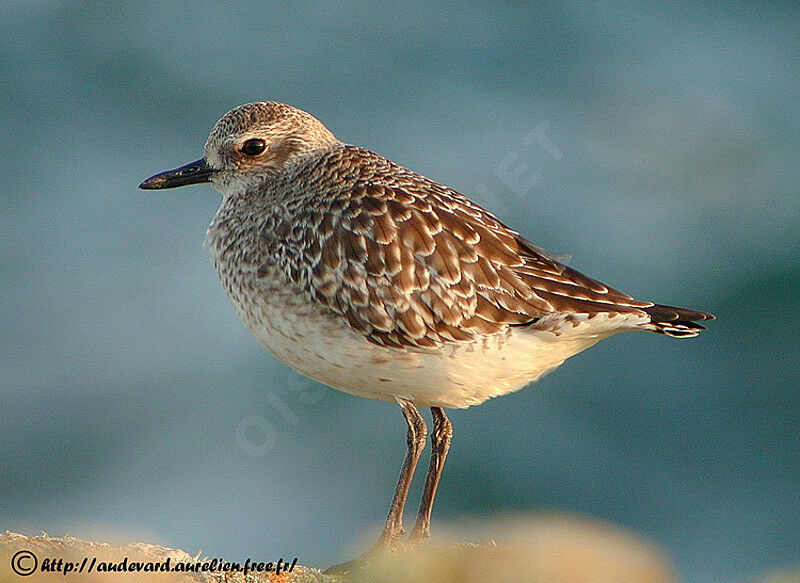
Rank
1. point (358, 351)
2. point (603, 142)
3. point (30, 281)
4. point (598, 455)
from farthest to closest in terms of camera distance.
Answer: point (603, 142)
point (30, 281)
point (598, 455)
point (358, 351)

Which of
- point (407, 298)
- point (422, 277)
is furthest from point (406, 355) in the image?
point (422, 277)

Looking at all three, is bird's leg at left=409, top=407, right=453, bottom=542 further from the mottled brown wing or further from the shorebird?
the mottled brown wing

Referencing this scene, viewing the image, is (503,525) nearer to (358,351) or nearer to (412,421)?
(412,421)

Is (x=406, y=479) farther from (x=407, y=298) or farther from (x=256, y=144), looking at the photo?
(x=256, y=144)

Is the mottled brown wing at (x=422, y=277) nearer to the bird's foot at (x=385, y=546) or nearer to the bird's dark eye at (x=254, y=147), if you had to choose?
the bird's dark eye at (x=254, y=147)

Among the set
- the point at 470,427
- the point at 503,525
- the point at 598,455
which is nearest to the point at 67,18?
the point at 470,427

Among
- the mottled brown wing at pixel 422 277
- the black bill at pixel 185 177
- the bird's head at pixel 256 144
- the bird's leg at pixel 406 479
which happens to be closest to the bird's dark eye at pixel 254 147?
the bird's head at pixel 256 144

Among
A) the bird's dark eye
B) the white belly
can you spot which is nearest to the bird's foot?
the white belly
